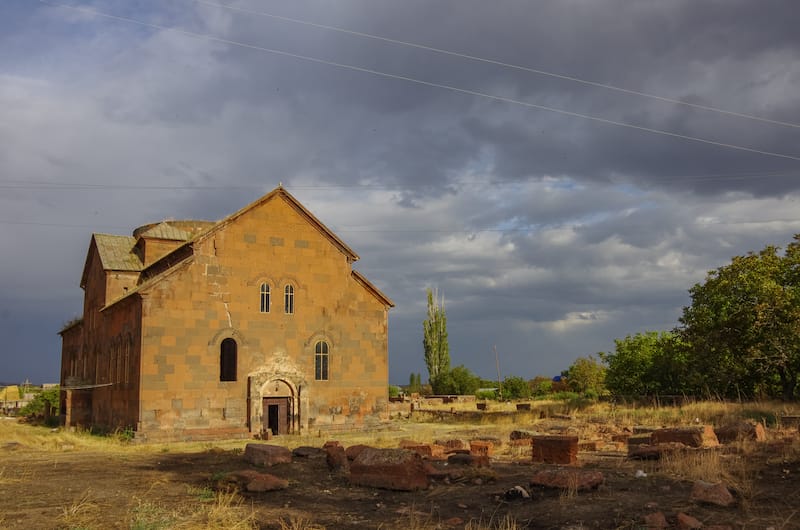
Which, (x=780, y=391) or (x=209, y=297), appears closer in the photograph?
(x=209, y=297)

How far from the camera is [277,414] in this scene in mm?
27938

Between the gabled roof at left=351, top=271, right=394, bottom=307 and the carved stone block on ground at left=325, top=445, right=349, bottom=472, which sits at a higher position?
the gabled roof at left=351, top=271, right=394, bottom=307

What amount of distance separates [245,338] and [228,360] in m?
1.10

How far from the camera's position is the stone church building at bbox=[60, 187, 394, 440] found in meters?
25.4

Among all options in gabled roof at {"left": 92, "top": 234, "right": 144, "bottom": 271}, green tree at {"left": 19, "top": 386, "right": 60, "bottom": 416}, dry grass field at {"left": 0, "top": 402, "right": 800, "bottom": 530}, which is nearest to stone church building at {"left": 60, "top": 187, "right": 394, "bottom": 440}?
gabled roof at {"left": 92, "top": 234, "right": 144, "bottom": 271}

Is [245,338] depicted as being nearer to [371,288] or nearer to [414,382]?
[371,288]

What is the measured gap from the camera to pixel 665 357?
35125mm

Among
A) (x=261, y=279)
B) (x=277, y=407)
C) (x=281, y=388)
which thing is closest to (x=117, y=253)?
(x=261, y=279)

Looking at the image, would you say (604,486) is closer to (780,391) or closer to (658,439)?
(658,439)

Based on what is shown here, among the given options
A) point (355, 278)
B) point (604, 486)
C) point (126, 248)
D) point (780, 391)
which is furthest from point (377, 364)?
point (604, 486)

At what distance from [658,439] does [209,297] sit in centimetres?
1754

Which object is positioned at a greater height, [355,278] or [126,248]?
[126,248]

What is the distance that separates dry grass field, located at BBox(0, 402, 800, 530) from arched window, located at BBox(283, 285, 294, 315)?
10836 mm

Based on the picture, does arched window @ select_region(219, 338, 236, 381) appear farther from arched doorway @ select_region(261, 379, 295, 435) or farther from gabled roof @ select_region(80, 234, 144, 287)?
gabled roof @ select_region(80, 234, 144, 287)
